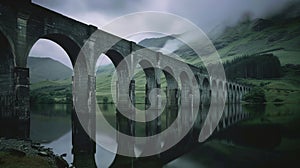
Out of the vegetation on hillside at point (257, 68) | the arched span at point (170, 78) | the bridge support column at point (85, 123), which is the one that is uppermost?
the vegetation on hillside at point (257, 68)

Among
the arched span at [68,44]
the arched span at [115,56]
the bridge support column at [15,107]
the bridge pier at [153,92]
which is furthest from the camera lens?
the bridge pier at [153,92]

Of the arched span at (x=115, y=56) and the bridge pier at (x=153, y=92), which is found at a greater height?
the arched span at (x=115, y=56)

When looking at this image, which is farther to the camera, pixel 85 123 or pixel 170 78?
pixel 170 78

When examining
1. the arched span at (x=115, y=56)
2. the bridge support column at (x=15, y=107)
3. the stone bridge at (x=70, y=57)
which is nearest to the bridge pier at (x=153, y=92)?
the stone bridge at (x=70, y=57)

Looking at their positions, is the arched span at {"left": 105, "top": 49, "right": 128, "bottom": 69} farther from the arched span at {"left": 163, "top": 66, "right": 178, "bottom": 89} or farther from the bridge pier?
the arched span at {"left": 163, "top": 66, "right": 178, "bottom": 89}

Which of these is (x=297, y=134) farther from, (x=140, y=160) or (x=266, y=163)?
(x=140, y=160)

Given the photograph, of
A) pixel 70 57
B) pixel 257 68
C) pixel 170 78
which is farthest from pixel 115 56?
pixel 257 68

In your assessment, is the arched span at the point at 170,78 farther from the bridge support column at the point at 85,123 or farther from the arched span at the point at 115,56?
the bridge support column at the point at 85,123

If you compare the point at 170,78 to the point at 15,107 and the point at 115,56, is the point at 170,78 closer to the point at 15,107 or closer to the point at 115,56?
the point at 115,56

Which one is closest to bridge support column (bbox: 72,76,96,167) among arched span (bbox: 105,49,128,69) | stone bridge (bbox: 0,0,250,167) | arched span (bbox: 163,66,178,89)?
stone bridge (bbox: 0,0,250,167)

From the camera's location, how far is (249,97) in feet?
247

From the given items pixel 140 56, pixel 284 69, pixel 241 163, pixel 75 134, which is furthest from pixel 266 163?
pixel 284 69

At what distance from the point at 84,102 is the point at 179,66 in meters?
26.2


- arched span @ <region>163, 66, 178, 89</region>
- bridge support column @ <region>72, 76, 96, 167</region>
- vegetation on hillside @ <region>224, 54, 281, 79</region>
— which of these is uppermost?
vegetation on hillside @ <region>224, 54, 281, 79</region>
